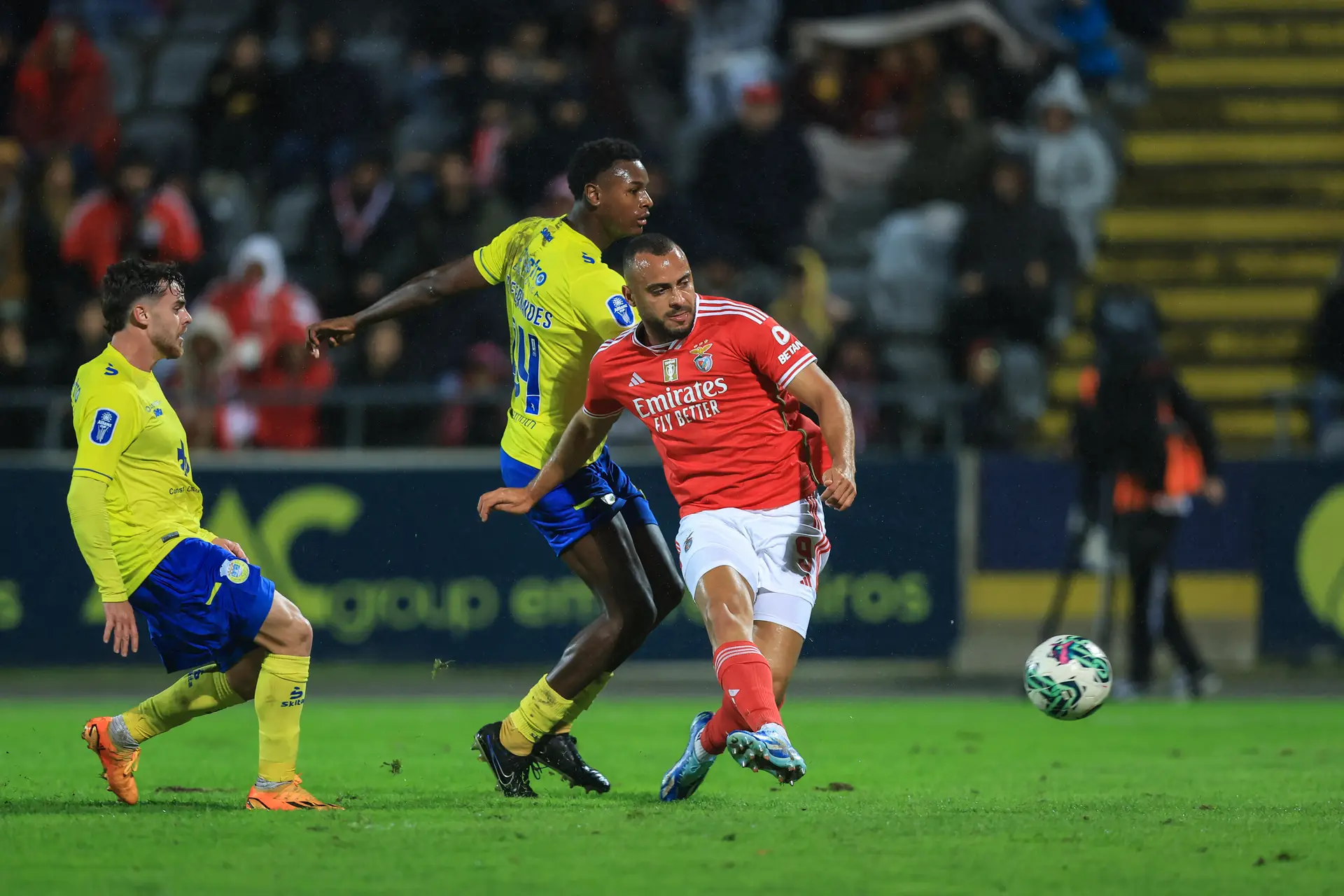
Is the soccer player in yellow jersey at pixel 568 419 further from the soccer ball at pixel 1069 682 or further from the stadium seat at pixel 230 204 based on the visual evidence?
the stadium seat at pixel 230 204

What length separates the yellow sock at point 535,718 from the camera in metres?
7.72

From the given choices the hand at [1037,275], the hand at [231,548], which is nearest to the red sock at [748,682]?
the hand at [231,548]

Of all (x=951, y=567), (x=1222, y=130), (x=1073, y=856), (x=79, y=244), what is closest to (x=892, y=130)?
(x=1222, y=130)

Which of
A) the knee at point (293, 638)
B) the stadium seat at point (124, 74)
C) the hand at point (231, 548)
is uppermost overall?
the stadium seat at point (124, 74)

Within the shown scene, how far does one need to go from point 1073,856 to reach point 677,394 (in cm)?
241

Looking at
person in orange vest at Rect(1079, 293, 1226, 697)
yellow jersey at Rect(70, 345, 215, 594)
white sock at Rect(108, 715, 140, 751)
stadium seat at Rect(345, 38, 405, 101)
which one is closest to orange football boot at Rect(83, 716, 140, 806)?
white sock at Rect(108, 715, 140, 751)

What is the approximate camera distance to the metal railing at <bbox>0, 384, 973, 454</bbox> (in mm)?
14820

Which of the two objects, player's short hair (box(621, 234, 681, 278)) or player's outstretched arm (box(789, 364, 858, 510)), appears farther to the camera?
player's short hair (box(621, 234, 681, 278))

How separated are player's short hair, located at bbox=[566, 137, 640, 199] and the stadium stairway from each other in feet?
32.4

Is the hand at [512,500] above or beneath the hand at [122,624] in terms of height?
above

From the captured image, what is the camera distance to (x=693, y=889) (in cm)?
538

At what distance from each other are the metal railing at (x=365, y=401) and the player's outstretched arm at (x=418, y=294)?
264 inches

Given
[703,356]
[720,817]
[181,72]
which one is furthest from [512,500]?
[181,72]

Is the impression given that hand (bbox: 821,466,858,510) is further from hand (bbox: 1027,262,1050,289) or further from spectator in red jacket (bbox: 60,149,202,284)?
spectator in red jacket (bbox: 60,149,202,284)
